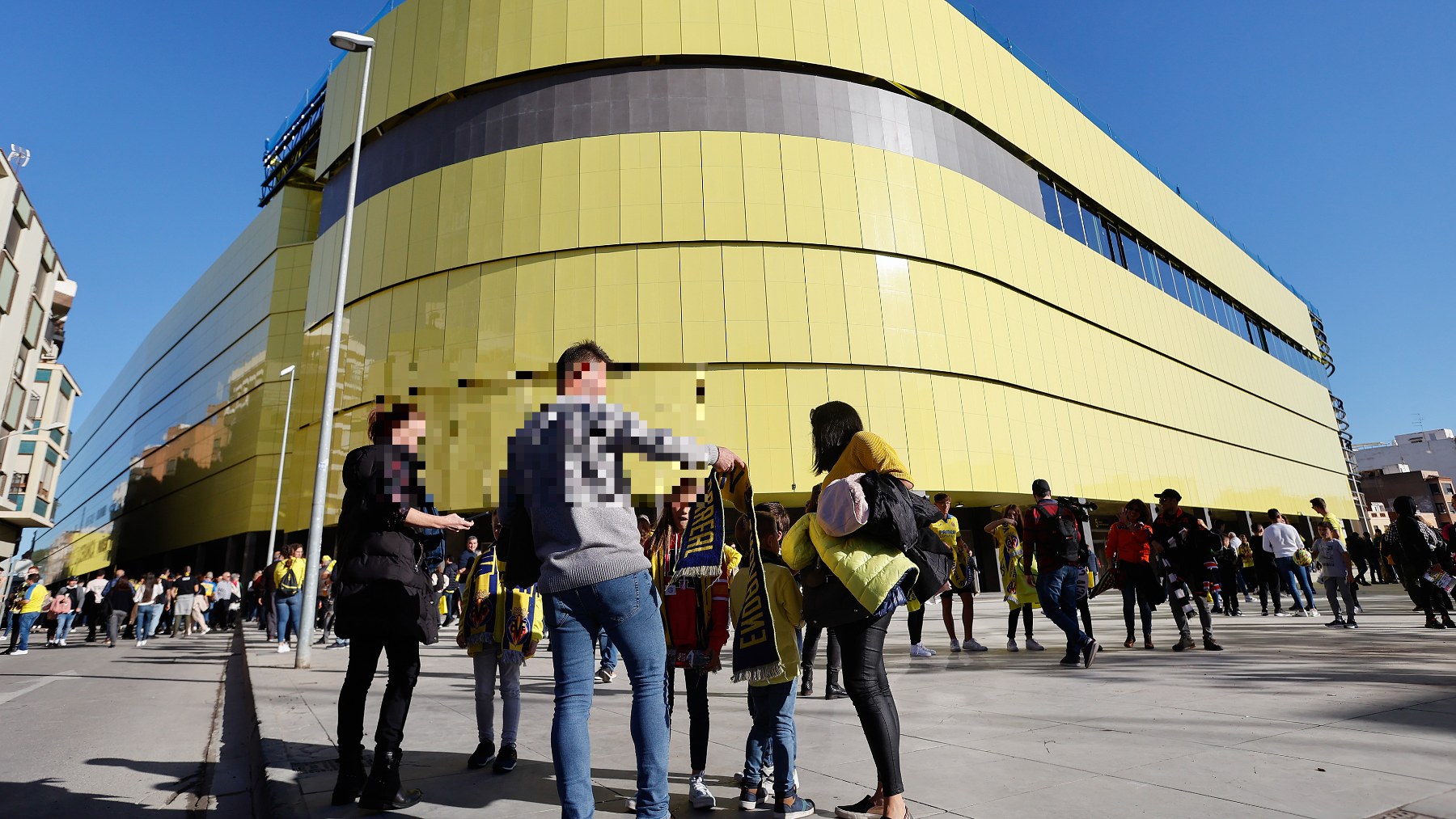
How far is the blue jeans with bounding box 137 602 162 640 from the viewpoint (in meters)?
17.3

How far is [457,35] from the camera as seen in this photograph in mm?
25250

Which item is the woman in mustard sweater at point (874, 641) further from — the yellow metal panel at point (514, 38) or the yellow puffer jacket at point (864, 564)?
the yellow metal panel at point (514, 38)

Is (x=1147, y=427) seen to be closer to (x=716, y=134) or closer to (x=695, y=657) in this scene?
(x=716, y=134)

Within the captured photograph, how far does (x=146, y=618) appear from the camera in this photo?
59.9 feet

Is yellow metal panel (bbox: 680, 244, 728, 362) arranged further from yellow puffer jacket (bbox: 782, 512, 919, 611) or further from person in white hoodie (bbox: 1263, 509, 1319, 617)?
yellow puffer jacket (bbox: 782, 512, 919, 611)

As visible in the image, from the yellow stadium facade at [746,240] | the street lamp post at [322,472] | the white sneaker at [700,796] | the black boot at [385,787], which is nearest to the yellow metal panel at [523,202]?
the yellow stadium facade at [746,240]

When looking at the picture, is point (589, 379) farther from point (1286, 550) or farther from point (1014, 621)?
point (1286, 550)

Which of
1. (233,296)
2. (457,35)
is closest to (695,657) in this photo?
(457,35)

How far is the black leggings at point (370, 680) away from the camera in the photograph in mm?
3068

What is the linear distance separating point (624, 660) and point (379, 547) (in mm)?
1435

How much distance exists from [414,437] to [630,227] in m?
20.2

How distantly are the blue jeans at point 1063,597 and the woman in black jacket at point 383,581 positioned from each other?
5813mm

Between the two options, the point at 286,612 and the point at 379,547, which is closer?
the point at 379,547

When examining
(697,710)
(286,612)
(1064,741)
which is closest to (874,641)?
(697,710)
